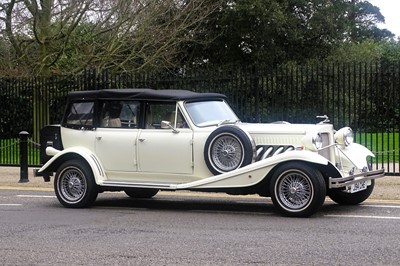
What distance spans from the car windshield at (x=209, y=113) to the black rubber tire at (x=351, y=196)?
193 centimetres

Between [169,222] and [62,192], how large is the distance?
2.38 metres

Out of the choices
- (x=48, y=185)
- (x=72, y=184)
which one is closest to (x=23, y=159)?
(x=48, y=185)

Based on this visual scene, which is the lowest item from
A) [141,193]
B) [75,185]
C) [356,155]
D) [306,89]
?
[141,193]

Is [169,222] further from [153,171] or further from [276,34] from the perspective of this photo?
[276,34]

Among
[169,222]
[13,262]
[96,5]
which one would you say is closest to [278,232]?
[169,222]

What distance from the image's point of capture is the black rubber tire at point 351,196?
1104 cm

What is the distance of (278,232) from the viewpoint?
28.9 ft

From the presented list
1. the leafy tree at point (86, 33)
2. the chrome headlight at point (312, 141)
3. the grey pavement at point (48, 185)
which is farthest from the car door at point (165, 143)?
the leafy tree at point (86, 33)

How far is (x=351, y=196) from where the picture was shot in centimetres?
1118

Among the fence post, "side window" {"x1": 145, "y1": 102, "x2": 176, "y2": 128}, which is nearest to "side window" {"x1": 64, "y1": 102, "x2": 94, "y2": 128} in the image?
"side window" {"x1": 145, "y1": 102, "x2": 176, "y2": 128}

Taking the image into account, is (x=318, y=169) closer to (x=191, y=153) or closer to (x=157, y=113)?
(x=191, y=153)

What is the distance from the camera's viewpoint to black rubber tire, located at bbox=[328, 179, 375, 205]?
36.2ft

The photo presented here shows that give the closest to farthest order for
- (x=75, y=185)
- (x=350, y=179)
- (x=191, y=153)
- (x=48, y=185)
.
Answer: (x=350, y=179), (x=191, y=153), (x=75, y=185), (x=48, y=185)

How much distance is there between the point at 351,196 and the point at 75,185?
428 centimetres
